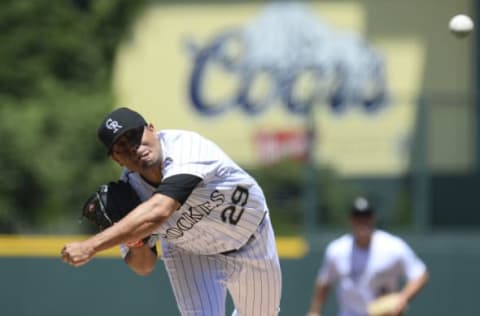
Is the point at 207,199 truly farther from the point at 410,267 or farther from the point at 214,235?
the point at 410,267

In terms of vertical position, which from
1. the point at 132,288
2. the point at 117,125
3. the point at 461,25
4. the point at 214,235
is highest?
the point at 461,25

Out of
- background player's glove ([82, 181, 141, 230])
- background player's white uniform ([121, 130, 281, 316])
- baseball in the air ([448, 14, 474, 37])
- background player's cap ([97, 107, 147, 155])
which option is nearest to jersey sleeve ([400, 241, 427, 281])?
baseball in the air ([448, 14, 474, 37])

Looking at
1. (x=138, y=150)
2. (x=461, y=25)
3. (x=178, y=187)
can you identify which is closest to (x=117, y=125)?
(x=138, y=150)

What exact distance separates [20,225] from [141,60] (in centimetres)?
495

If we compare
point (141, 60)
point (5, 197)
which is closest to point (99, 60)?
point (141, 60)

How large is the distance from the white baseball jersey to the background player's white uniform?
2996 mm

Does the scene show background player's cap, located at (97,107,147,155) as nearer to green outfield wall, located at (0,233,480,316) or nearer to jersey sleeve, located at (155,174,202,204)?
jersey sleeve, located at (155,174,202,204)

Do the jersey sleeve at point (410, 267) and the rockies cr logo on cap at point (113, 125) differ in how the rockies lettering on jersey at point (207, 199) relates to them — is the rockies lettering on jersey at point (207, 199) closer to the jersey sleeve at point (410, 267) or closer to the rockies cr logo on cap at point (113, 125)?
the rockies cr logo on cap at point (113, 125)

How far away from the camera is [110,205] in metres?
5.86

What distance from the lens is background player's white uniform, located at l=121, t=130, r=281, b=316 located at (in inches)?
227

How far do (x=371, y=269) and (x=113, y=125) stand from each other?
167 inches

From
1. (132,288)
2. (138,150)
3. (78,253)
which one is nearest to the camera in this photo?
(78,253)

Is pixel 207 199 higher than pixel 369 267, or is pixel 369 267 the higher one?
pixel 207 199

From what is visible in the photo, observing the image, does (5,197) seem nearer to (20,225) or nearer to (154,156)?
(20,225)
